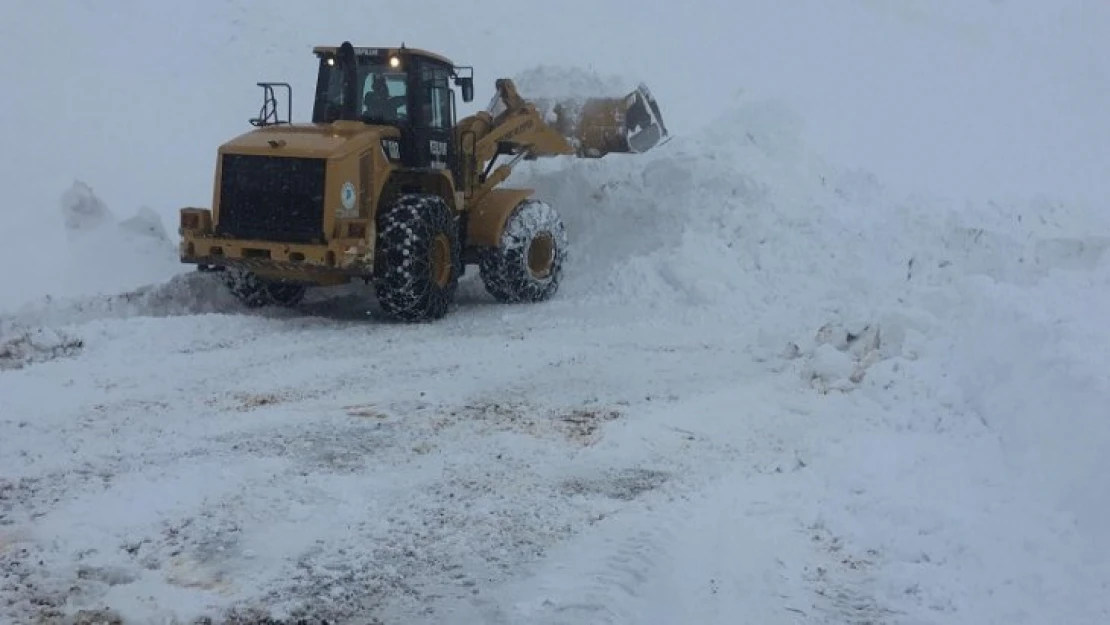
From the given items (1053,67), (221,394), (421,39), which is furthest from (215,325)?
(1053,67)

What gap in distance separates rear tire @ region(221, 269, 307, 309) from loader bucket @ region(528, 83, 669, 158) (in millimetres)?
4370

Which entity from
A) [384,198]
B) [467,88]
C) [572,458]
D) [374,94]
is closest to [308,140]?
[384,198]

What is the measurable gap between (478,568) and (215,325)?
5.63 meters

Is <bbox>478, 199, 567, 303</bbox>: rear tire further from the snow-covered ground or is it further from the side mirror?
the side mirror

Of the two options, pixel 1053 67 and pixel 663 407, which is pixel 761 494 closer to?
pixel 663 407

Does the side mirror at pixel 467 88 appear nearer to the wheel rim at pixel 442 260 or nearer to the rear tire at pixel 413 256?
the rear tire at pixel 413 256

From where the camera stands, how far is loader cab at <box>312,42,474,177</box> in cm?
1110

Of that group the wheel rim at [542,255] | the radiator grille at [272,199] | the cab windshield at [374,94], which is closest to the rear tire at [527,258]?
the wheel rim at [542,255]

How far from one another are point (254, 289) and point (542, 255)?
10.5 ft

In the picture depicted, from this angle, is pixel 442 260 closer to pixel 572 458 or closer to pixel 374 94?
pixel 374 94

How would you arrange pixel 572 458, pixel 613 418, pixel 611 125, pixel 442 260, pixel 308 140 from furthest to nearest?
pixel 611 125
pixel 442 260
pixel 308 140
pixel 613 418
pixel 572 458

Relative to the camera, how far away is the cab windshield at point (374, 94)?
11211 millimetres

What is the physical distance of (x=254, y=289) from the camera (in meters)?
11.2

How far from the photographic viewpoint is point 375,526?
5.28m
